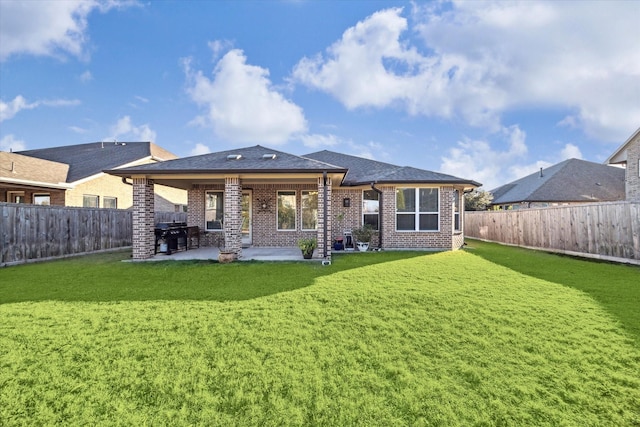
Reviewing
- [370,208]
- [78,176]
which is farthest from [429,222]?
[78,176]

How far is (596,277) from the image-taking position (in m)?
7.54

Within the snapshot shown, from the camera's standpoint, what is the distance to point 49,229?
35.3 ft

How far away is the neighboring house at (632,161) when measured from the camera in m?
17.5

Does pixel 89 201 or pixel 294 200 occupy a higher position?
pixel 89 201

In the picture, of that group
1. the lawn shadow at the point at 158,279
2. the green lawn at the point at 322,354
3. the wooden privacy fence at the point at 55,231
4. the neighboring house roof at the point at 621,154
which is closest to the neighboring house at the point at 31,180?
the wooden privacy fence at the point at 55,231

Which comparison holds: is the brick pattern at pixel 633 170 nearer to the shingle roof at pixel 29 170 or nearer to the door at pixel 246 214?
the door at pixel 246 214

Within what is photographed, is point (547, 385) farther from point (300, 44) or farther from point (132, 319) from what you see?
point (300, 44)

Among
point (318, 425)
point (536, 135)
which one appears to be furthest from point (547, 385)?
point (536, 135)

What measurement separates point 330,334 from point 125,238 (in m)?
13.9

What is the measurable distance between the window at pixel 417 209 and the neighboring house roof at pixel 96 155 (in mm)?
16541

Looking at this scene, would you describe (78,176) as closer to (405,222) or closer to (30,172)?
(30,172)

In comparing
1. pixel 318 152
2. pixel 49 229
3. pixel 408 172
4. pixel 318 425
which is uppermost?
pixel 318 152

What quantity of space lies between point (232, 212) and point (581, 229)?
13.0m

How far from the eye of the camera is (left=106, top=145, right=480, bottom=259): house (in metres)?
10.1
